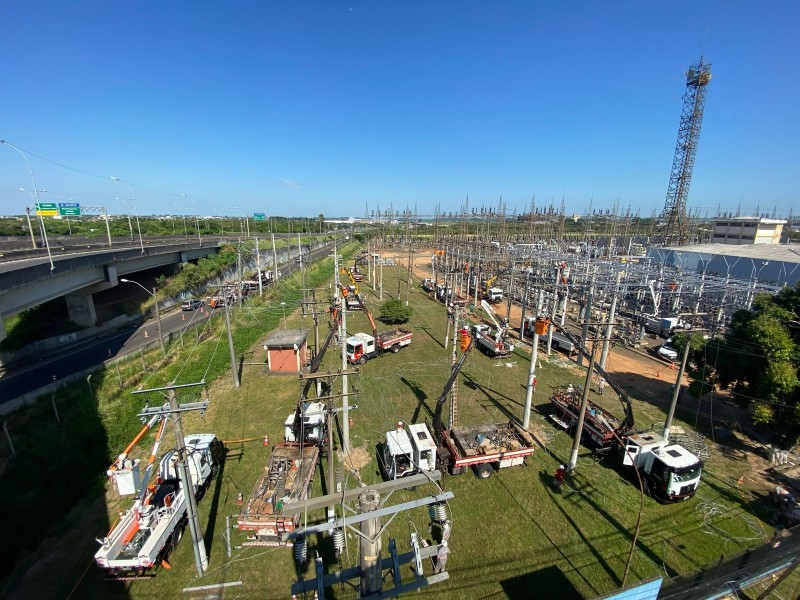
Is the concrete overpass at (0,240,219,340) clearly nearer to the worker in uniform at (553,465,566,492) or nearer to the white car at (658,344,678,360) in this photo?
the worker in uniform at (553,465,566,492)

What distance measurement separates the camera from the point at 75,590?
9.64 meters

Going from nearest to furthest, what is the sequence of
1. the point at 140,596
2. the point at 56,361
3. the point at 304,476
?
the point at 140,596 < the point at 304,476 < the point at 56,361

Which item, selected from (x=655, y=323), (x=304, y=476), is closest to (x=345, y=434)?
(x=304, y=476)

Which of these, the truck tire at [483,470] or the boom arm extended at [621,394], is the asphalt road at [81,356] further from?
the boom arm extended at [621,394]

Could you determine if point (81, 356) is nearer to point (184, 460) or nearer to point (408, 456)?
point (184, 460)

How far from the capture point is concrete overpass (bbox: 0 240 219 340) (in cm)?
1969

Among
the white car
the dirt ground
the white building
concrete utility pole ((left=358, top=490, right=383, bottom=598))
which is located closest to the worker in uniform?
the dirt ground

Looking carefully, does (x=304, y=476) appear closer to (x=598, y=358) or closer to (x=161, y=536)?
(x=161, y=536)

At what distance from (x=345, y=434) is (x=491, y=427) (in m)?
6.26

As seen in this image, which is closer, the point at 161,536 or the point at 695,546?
the point at 161,536

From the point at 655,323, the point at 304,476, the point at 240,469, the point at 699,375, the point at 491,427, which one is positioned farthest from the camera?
the point at 655,323

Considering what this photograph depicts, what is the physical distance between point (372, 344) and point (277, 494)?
1395cm

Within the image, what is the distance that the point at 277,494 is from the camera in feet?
38.5

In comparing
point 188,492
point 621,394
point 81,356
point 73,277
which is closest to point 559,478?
point 621,394
